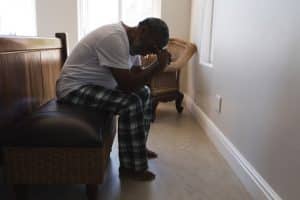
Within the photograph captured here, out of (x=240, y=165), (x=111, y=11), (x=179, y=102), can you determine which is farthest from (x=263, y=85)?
(x=111, y=11)

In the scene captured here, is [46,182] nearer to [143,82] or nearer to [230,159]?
[143,82]

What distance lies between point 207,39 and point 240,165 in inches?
64.2

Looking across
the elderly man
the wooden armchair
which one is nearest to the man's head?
the elderly man

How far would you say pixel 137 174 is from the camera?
1.79m

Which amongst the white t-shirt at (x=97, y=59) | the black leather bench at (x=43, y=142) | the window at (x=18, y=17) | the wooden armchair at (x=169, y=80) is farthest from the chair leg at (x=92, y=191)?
the window at (x=18, y=17)

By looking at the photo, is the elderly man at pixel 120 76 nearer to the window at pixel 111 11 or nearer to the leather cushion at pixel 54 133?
the leather cushion at pixel 54 133

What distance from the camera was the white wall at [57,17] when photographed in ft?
13.2

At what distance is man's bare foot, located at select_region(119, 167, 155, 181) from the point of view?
70.2 inches

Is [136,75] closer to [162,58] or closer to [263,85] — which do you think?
[162,58]

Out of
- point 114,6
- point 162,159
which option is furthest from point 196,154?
point 114,6

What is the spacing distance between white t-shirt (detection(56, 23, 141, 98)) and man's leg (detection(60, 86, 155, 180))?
6cm

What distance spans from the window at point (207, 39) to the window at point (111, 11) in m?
1.17

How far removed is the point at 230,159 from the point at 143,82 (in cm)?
81

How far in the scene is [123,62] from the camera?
64.4 inches
